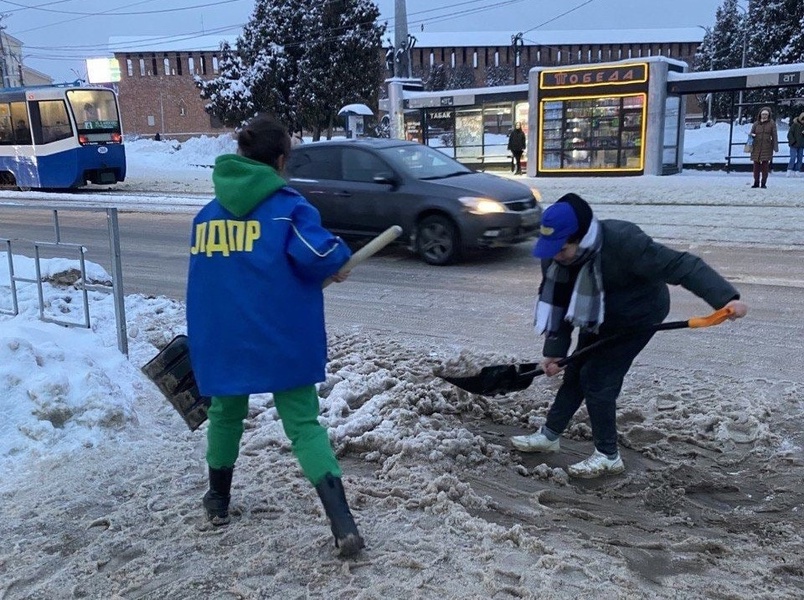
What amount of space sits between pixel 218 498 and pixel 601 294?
1.97 m

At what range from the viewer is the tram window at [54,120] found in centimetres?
2072

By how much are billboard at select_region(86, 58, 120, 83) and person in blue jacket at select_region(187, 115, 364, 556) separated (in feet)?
226

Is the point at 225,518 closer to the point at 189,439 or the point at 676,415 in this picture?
the point at 189,439

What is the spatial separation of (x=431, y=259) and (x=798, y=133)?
14.3m

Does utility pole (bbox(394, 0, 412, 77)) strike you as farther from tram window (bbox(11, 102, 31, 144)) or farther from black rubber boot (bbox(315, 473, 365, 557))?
black rubber boot (bbox(315, 473, 365, 557))

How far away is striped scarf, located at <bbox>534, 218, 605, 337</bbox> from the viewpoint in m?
3.44

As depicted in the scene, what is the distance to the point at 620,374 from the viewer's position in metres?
3.79

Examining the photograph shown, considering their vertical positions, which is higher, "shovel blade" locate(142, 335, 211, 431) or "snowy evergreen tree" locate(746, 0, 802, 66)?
"snowy evergreen tree" locate(746, 0, 802, 66)

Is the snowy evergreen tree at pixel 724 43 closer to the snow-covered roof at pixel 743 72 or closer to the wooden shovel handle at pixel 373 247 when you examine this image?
the snow-covered roof at pixel 743 72

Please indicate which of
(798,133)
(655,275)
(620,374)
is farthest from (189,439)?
(798,133)

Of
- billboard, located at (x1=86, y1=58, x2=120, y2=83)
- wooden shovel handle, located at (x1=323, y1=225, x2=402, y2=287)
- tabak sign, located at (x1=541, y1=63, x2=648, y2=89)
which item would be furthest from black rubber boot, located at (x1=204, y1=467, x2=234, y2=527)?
billboard, located at (x1=86, y1=58, x2=120, y2=83)

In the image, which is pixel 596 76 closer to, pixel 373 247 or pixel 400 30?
pixel 400 30

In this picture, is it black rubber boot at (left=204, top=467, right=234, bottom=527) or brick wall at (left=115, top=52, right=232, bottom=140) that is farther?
brick wall at (left=115, top=52, right=232, bottom=140)

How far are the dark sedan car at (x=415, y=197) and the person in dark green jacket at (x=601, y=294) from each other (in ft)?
16.6
